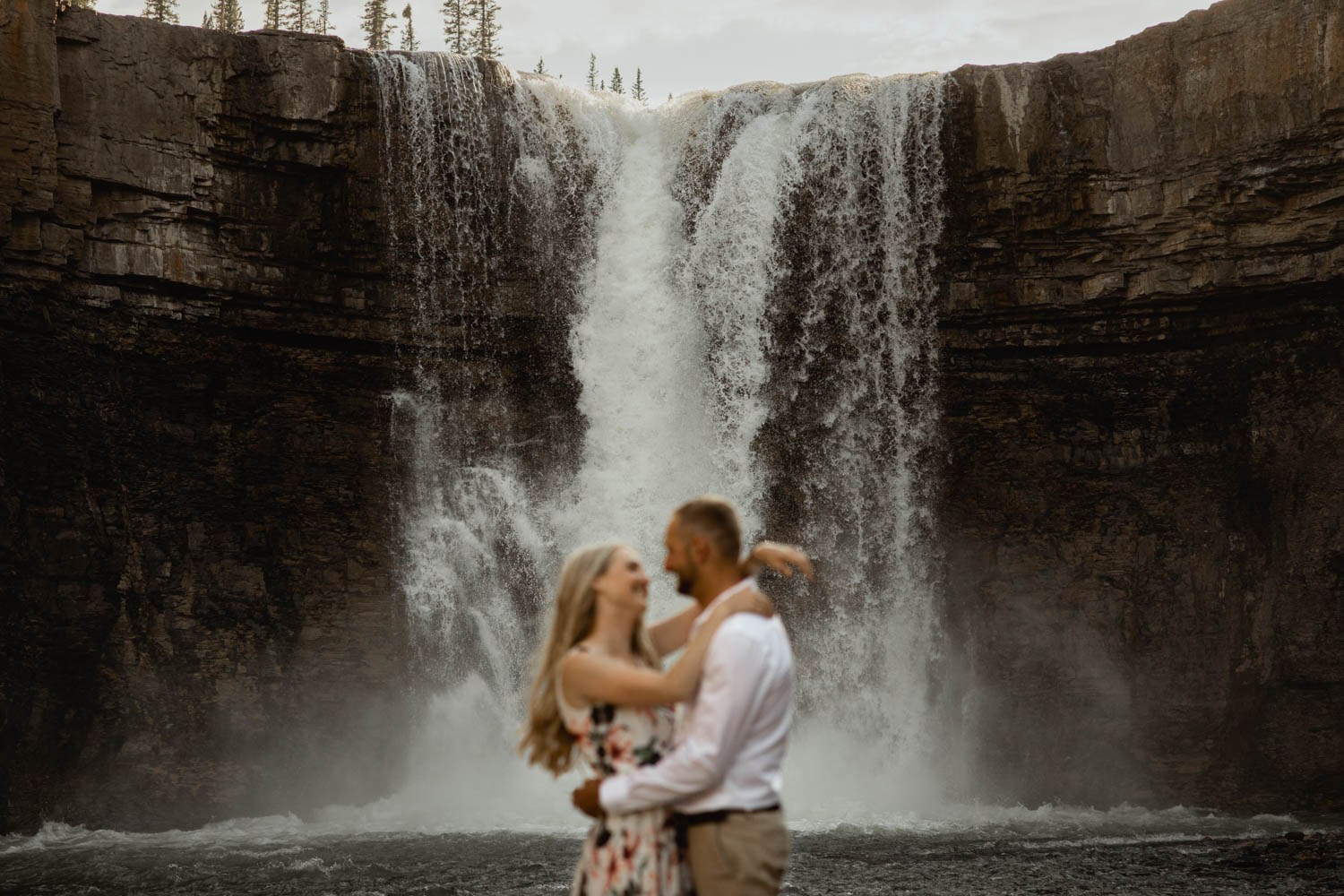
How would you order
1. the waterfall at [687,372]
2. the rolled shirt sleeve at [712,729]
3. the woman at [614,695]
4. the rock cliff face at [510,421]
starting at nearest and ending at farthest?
the rolled shirt sleeve at [712,729] → the woman at [614,695] → the rock cliff face at [510,421] → the waterfall at [687,372]

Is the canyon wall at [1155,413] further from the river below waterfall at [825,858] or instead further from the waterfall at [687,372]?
the river below waterfall at [825,858]

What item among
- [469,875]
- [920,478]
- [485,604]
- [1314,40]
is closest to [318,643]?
[485,604]

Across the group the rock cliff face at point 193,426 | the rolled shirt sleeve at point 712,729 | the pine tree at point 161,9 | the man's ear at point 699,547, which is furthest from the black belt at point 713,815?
the pine tree at point 161,9

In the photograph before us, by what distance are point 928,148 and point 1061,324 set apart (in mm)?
3316

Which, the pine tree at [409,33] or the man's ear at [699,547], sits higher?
the pine tree at [409,33]

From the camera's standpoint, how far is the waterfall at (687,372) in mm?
19656

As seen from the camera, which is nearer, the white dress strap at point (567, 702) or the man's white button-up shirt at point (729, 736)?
the man's white button-up shirt at point (729, 736)

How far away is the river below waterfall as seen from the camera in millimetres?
12289

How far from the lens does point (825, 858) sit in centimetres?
1342

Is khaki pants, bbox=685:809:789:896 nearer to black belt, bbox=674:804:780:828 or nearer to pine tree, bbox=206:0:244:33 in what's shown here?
black belt, bbox=674:804:780:828

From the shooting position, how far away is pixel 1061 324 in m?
19.6

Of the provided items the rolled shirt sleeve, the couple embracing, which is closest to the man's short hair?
the couple embracing

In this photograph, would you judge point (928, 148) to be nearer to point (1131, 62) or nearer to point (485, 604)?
point (1131, 62)

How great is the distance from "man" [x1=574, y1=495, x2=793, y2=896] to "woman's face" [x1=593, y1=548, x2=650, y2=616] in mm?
212
